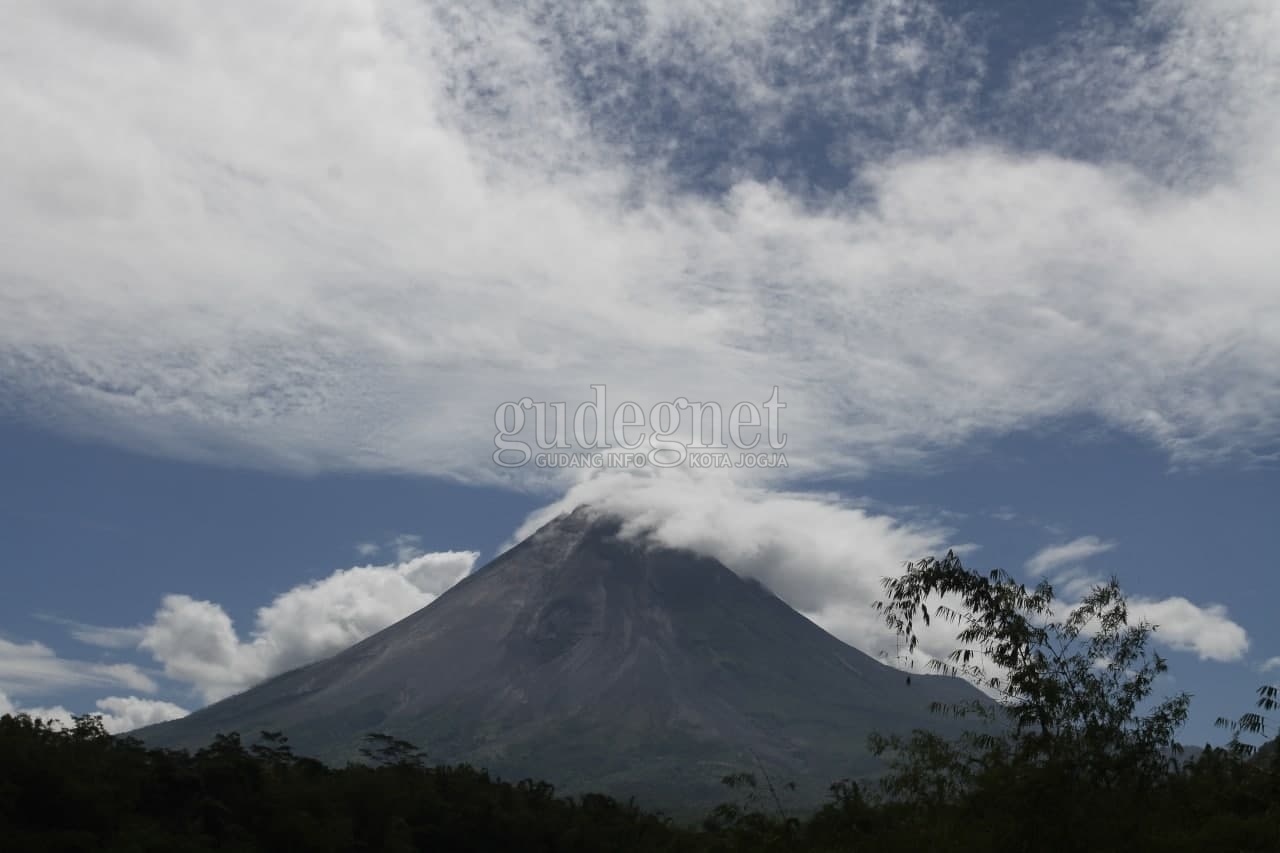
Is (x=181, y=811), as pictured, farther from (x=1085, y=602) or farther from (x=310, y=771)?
(x=1085, y=602)

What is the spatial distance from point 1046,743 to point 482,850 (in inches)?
1052

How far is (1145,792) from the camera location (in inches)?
800

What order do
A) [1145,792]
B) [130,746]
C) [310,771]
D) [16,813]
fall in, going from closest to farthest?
[1145,792] → [16,813] → [130,746] → [310,771]

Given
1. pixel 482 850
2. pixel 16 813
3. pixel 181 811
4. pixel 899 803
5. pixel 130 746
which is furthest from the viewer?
pixel 482 850

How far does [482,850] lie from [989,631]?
26.4 m

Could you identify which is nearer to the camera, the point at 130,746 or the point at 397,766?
the point at 130,746

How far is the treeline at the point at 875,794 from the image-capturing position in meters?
18.8

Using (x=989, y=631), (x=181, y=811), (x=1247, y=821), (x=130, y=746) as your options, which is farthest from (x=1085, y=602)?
(x=130, y=746)

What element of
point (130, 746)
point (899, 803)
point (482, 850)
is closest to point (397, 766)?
point (482, 850)

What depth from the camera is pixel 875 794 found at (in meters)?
32.5

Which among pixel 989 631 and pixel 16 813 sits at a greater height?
pixel 989 631

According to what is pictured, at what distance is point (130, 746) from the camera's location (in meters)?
31.9

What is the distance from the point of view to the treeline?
1883 centimetres

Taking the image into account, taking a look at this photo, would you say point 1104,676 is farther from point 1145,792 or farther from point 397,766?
point 397,766
